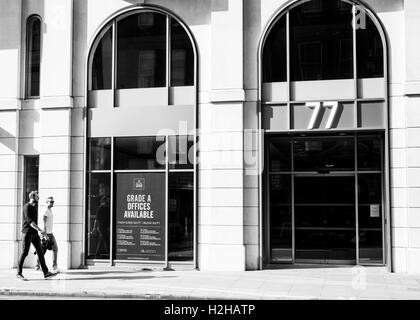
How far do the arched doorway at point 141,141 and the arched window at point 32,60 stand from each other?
170 cm

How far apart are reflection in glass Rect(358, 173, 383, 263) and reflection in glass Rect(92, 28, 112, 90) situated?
7.47 meters

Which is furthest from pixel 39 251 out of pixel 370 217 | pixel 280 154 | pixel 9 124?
pixel 370 217

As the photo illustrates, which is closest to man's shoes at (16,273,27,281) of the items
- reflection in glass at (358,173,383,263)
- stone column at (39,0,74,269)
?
stone column at (39,0,74,269)

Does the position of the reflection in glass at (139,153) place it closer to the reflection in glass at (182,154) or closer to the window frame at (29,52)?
the reflection in glass at (182,154)

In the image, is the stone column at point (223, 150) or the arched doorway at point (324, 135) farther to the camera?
the stone column at point (223, 150)

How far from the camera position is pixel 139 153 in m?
15.4

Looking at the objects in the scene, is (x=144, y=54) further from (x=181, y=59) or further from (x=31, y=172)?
(x=31, y=172)

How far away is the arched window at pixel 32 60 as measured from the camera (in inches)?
645

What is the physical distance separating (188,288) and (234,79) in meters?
5.71

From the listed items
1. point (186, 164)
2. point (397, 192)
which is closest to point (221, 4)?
point (186, 164)

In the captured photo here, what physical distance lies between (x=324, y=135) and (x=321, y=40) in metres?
2.50

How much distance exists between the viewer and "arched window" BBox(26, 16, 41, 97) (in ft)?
53.8

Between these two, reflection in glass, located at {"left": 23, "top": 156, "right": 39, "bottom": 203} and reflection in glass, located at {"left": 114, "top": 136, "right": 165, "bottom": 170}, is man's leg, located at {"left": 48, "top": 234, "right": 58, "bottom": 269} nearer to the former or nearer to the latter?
reflection in glass, located at {"left": 114, "top": 136, "right": 165, "bottom": 170}

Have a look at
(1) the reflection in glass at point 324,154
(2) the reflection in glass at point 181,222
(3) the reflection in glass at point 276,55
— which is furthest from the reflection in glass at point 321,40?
(2) the reflection in glass at point 181,222
